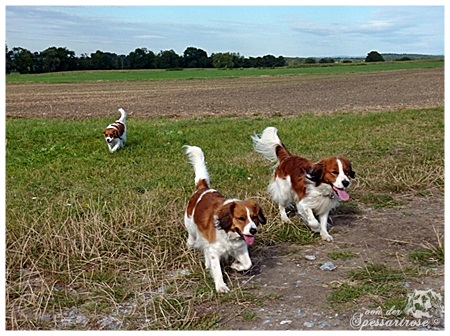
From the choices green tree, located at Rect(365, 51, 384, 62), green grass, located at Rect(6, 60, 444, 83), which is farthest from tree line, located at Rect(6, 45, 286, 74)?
green tree, located at Rect(365, 51, 384, 62)

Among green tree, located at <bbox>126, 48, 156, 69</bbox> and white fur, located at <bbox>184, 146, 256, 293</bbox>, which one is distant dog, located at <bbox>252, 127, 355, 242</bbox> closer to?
white fur, located at <bbox>184, 146, 256, 293</bbox>

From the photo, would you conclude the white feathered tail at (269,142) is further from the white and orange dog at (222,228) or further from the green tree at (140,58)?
the green tree at (140,58)

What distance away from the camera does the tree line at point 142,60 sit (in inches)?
3054

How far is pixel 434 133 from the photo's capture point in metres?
12.4

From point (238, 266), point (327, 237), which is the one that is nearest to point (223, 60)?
point (327, 237)

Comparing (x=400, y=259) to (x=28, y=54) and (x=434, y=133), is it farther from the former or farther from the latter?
(x=28, y=54)

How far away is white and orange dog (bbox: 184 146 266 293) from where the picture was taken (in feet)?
15.4

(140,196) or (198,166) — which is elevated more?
(198,166)

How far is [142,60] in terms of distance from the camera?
86625 millimetres

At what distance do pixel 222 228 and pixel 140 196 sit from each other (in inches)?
110

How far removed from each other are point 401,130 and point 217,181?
6367 millimetres

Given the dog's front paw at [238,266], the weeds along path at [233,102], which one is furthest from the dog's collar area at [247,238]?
the weeds along path at [233,102]

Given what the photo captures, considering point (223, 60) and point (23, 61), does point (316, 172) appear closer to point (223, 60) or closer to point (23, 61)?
point (23, 61)

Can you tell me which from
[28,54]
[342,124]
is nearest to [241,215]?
[342,124]
